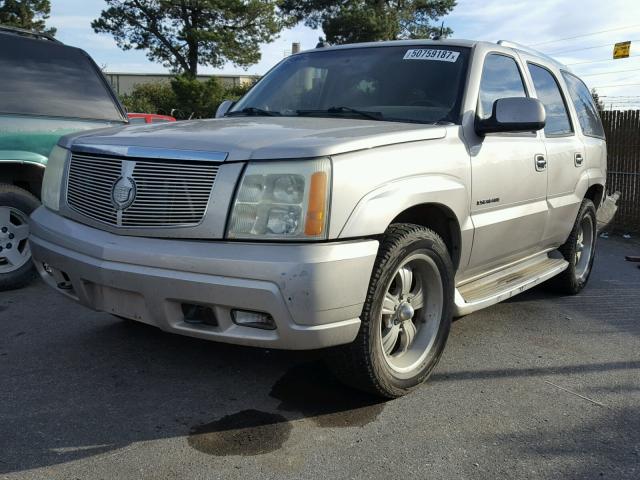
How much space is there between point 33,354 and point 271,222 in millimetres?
2014

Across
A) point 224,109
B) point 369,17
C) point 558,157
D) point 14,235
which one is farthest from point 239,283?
point 369,17

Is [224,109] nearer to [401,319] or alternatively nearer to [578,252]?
[401,319]

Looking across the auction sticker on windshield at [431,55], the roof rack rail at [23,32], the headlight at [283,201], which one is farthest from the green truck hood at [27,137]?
the headlight at [283,201]

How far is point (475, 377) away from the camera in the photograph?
3.65m

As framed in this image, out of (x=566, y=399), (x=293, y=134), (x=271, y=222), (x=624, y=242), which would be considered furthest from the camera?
(x=624, y=242)

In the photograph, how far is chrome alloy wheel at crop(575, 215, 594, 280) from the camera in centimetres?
580

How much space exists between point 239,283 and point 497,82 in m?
2.53

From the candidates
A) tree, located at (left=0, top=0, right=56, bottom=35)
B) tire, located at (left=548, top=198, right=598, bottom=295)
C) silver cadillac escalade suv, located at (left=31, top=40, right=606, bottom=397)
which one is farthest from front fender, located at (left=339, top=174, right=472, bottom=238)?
tree, located at (left=0, top=0, right=56, bottom=35)

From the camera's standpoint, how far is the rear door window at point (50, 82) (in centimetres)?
524

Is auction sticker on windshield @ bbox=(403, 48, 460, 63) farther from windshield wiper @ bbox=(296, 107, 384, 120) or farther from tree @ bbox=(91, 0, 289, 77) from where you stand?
tree @ bbox=(91, 0, 289, 77)

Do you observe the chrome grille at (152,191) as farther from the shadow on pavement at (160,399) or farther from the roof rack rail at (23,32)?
the roof rack rail at (23,32)

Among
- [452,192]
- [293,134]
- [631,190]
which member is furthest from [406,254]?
[631,190]

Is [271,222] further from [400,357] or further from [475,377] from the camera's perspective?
[475,377]

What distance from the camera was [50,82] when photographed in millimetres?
5477
